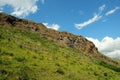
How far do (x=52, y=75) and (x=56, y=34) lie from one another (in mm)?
47338

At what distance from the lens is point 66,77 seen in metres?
24.5

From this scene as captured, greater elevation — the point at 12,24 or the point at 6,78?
the point at 12,24

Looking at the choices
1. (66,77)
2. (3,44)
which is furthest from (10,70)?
(3,44)

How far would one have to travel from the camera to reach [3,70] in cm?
2041

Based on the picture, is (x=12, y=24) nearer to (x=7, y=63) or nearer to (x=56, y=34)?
(x=56, y=34)

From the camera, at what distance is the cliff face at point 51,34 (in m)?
61.2

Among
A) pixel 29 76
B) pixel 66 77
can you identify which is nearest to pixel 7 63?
pixel 29 76

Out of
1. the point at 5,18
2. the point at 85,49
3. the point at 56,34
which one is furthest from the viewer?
the point at 85,49

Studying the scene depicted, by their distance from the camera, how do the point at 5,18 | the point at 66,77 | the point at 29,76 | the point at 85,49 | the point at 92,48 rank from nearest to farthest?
the point at 29,76 → the point at 66,77 → the point at 5,18 → the point at 85,49 → the point at 92,48

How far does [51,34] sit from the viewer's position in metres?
68.8

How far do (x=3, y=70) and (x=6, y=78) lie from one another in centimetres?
197

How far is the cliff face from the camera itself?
6120 cm

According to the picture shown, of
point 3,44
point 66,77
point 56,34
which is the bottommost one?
point 66,77

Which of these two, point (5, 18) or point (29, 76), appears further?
point (5, 18)
